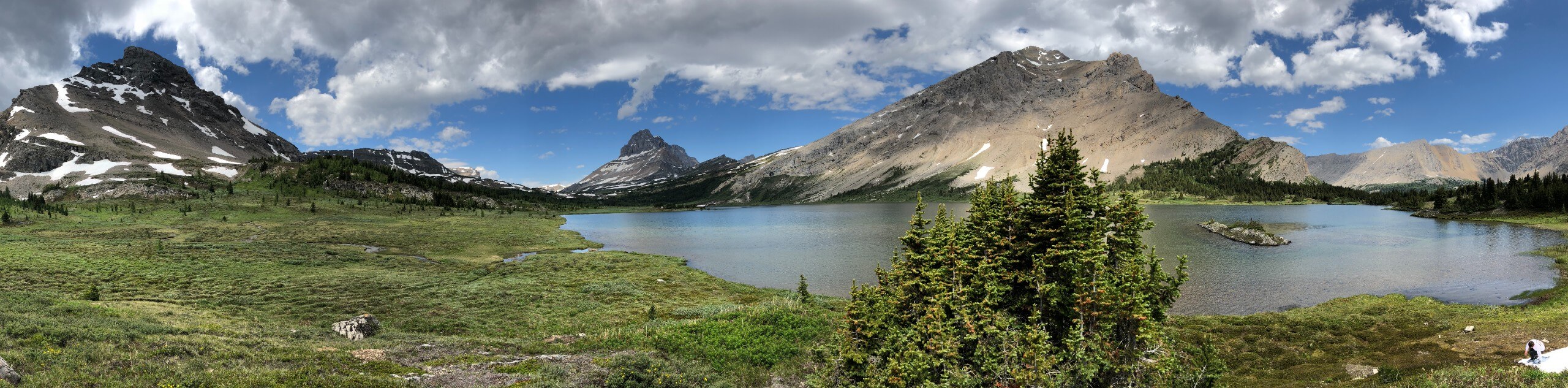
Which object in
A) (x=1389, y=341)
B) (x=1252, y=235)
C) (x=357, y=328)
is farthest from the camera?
(x=1252, y=235)

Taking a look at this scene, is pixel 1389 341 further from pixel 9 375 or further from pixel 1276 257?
pixel 9 375

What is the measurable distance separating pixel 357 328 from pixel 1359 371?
148 ft

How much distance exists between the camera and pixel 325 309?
35.8m

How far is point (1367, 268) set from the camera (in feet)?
192

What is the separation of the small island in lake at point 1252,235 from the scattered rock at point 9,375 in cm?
10910

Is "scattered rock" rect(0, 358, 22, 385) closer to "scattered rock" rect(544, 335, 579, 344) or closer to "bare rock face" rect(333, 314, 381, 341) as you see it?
"bare rock face" rect(333, 314, 381, 341)

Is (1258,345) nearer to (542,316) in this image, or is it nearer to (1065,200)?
(1065,200)

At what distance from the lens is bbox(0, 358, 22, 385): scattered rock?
1331cm

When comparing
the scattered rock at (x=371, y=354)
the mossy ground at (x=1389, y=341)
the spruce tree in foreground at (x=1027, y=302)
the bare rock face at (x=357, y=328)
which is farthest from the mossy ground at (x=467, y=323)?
the spruce tree in foreground at (x=1027, y=302)

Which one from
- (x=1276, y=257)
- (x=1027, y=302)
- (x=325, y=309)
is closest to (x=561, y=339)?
(x=325, y=309)

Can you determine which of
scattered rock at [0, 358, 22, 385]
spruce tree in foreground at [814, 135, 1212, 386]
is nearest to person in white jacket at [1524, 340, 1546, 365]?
spruce tree in foreground at [814, 135, 1212, 386]

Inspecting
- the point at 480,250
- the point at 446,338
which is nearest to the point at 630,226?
the point at 480,250

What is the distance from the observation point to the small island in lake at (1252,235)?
80.2 m

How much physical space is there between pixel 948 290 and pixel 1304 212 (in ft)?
677
